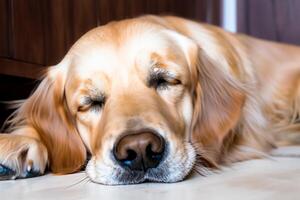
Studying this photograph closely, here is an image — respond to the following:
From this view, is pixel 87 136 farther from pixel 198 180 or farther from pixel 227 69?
pixel 227 69

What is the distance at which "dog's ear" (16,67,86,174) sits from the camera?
1695mm

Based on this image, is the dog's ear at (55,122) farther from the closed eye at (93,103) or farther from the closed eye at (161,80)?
the closed eye at (161,80)

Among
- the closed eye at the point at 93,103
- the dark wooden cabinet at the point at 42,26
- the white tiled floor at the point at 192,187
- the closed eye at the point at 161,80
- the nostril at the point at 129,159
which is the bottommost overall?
the white tiled floor at the point at 192,187

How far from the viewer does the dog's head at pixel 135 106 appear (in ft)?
4.47

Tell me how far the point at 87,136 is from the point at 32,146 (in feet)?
0.58

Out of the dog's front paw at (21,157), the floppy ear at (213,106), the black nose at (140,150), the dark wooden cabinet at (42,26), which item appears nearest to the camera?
the black nose at (140,150)

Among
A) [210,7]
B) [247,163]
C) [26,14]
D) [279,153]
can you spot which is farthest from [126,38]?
[210,7]

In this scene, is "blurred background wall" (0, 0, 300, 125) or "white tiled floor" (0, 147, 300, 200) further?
"blurred background wall" (0, 0, 300, 125)

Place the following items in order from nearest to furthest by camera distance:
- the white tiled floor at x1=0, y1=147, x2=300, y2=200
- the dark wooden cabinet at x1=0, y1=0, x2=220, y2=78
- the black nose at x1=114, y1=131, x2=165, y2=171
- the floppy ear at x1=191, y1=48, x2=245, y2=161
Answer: the white tiled floor at x1=0, y1=147, x2=300, y2=200, the black nose at x1=114, y1=131, x2=165, y2=171, the floppy ear at x1=191, y1=48, x2=245, y2=161, the dark wooden cabinet at x1=0, y1=0, x2=220, y2=78

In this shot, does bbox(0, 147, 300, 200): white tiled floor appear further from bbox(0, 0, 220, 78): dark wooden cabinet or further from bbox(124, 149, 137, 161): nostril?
bbox(0, 0, 220, 78): dark wooden cabinet

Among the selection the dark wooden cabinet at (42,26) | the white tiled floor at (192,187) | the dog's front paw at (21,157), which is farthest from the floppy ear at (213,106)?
the dark wooden cabinet at (42,26)

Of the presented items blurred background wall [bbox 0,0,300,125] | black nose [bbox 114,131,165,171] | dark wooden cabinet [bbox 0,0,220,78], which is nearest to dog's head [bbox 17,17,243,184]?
black nose [bbox 114,131,165,171]

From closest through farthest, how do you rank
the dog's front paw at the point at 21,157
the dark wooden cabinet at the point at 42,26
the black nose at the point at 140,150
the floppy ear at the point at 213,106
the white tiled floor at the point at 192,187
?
the white tiled floor at the point at 192,187 → the black nose at the point at 140,150 → the dog's front paw at the point at 21,157 → the floppy ear at the point at 213,106 → the dark wooden cabinet at the point at 42,26

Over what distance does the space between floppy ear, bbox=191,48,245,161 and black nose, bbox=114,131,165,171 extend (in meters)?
0.28
